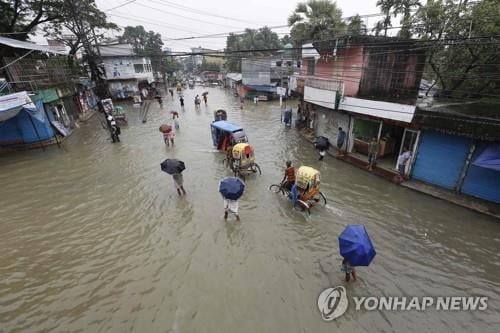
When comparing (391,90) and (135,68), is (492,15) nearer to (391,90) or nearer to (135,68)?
(391,90)

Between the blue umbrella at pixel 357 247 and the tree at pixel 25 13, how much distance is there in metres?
27.6

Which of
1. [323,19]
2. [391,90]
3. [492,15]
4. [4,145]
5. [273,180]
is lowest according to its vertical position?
[273,180]

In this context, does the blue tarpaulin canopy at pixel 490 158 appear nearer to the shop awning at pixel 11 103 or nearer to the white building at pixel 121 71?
the shop awning at pixel 11 103

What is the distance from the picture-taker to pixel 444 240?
8047 millimetres

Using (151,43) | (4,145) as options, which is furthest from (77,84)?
(151,43)

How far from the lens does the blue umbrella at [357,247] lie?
5.40 meters

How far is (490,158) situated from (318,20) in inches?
986

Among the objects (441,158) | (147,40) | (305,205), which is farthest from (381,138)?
(147,40)

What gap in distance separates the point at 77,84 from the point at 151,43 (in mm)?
56583

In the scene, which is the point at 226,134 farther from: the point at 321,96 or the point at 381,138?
the point at 381,138

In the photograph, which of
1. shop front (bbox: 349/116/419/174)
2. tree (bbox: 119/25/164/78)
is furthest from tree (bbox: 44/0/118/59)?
tree (bbox: 119/25/164/78)

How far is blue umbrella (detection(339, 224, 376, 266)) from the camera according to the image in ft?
17.7

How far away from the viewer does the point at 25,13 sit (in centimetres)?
2209

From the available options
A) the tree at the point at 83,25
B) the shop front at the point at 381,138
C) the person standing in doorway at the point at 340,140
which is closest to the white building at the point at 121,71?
the tree at the point at 83,25
